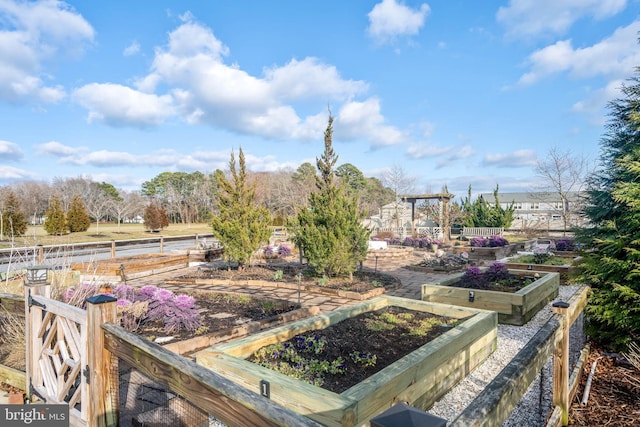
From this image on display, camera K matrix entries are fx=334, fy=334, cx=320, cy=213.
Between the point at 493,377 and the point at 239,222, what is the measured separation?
7.62 m

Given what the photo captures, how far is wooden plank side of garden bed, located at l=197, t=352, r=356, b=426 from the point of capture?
7.92 feet

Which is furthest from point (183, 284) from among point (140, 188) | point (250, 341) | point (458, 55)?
point (140, 188)

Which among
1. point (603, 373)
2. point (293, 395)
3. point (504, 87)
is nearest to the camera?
point (293, 395)

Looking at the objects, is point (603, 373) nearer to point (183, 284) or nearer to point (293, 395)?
point (293, 395)

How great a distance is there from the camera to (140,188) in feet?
197

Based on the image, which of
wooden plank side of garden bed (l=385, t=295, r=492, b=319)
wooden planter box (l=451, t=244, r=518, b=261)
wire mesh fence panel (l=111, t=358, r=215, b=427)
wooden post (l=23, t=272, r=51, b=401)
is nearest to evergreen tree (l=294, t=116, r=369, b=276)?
wooden plank side of garden bed (l=385, t=295, r=492, b=319)

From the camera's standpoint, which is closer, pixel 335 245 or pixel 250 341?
pixel 250 341

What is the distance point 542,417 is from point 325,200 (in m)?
6.55

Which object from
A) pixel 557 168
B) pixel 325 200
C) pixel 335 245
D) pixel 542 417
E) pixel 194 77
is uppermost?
pixel 194 77

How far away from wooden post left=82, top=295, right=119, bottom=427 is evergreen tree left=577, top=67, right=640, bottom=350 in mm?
4825

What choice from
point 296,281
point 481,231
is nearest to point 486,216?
point 481,231

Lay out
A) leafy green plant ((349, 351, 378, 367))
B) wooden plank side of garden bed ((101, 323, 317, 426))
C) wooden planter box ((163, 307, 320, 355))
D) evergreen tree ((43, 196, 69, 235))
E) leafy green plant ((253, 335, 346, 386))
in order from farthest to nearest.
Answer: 1. evergreen tree ((43, 196, 69, 235))
2. wooden planter box ((163, 307, 320, 355))
3. leafy green plant ((349, 351, 378, 367))
4. leafy green plant ((253, 335, 346, 386))
5. wooden plank side of garden bed ((101, 323, 317, 426))

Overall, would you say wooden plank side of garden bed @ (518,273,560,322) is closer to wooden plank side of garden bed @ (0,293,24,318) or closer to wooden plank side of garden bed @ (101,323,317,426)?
wooden plank side of garden bed @ (101,323,317,426)

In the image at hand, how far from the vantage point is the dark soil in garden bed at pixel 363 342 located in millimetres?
3324
